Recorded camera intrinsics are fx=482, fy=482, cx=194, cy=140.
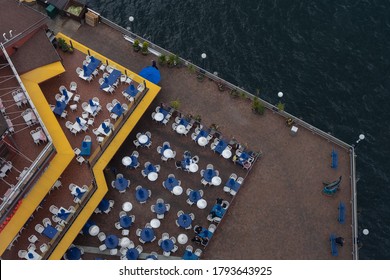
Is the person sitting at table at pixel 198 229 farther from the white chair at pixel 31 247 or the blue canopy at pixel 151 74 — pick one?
the blue canopy at pixel 151 74

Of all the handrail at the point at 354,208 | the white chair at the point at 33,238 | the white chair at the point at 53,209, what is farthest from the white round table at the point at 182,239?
the handrail at the point at 354,208

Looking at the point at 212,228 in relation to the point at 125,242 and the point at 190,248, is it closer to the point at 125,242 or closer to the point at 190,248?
the point at 190,248

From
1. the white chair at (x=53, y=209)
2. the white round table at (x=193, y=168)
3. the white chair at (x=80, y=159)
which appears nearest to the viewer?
the white chair at (x=53, y=209)

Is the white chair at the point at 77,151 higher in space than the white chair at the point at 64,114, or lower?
lower

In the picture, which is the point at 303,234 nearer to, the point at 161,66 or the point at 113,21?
the point at 161,66

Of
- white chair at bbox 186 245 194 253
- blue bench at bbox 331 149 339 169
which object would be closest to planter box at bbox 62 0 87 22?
white chair at bbox 186 245 194 253

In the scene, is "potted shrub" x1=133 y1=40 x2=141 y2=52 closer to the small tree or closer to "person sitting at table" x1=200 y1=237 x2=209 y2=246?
the small tree
